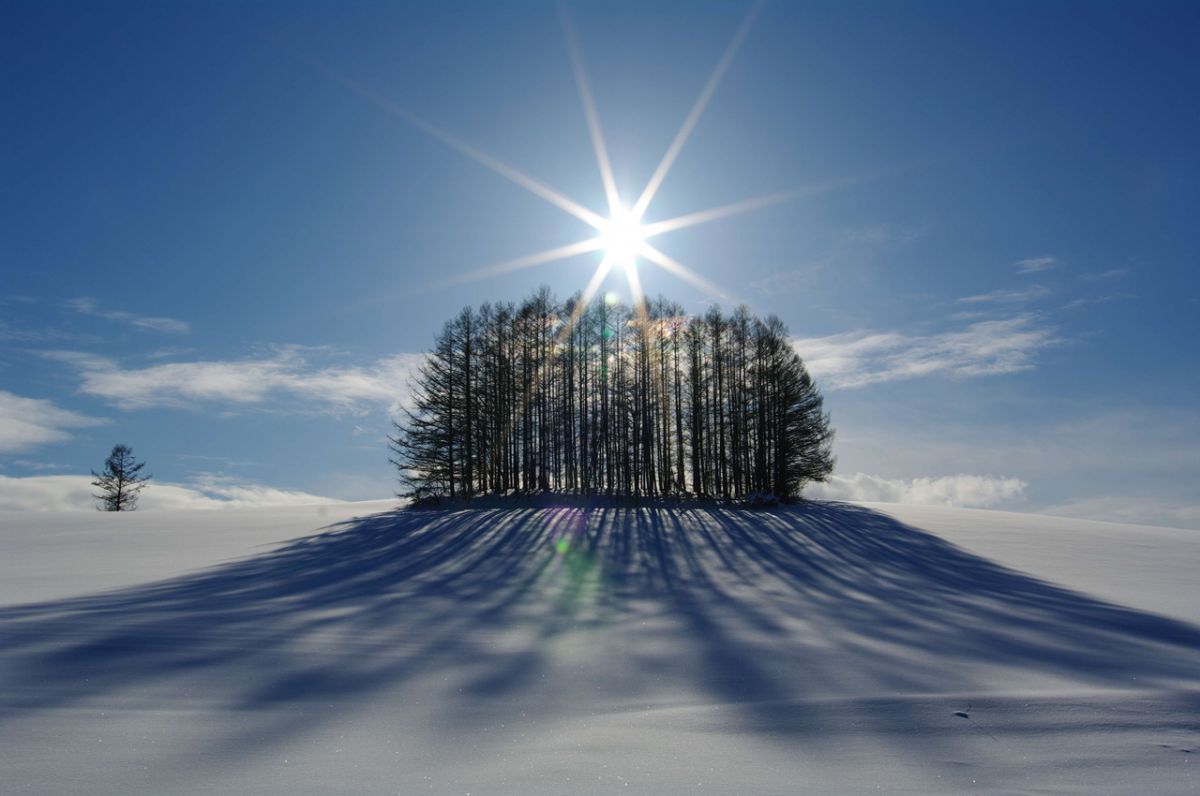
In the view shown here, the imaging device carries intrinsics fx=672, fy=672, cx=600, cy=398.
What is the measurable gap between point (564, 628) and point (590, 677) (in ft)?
6.05

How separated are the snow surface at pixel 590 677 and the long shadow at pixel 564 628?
45 millimetres

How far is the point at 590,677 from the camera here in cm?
592

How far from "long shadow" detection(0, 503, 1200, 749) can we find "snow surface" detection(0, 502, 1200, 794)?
4cm

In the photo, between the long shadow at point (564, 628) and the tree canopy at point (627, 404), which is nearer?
the long shadow at point (564, 628)

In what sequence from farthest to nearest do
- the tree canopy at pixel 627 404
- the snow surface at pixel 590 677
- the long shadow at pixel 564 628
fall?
the tree canopy at pixel 627 404
the long shadow at pixel 564 628
the snow surface at pixel 590 677

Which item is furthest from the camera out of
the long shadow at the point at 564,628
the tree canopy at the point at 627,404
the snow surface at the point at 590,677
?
the tree canopy at the point at 627,404

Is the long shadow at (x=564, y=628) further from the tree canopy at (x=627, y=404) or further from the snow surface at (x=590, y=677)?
the tree canopy at (x=627, y=404)

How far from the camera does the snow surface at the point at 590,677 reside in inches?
157

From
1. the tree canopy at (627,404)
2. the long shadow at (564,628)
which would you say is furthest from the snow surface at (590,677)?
the tree canopy at (627,404)

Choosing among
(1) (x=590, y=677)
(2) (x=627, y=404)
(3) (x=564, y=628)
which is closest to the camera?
(1) (x=590, y=677)

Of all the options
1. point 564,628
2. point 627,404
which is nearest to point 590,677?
point 564,628

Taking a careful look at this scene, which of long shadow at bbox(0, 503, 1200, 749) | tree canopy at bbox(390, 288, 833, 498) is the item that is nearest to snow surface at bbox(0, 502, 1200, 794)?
long shadow at bbox(0, 503, 1200, 749)

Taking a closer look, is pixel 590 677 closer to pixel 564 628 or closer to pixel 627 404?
pixel 564 628

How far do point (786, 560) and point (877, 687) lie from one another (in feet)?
26.4
